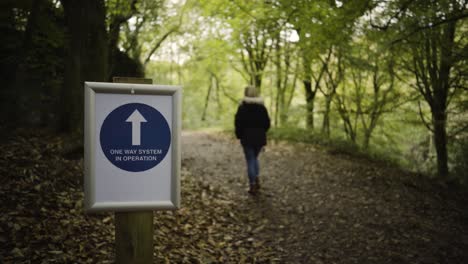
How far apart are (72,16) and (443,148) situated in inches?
398

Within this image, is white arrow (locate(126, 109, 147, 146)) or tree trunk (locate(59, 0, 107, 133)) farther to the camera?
tree trunk (locate(59, 0, 107, 133))

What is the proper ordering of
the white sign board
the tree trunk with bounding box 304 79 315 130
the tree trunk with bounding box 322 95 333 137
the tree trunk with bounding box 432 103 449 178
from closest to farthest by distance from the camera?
the white sign board → the tree trunk with bounding box 432 103 449 178 → the tree trunk with bounding box 322 95 333 137 → the tree trunk with bounding box 304 79 315 130

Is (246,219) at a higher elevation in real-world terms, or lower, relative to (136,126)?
lower

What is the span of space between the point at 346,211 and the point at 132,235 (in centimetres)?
468

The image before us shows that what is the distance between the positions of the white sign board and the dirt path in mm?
2765

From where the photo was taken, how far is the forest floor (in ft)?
12.1

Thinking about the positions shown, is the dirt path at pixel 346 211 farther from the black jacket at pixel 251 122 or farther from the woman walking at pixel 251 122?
the black jacket at pixel 251 122

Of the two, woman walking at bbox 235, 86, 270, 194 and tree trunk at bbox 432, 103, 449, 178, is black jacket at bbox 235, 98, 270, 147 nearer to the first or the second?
woman walking at bbox 235, 86, 270, 194

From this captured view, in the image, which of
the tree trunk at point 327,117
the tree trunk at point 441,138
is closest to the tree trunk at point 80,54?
the tree trunk at point 327,117

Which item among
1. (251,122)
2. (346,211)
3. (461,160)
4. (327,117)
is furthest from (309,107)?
(346,211)

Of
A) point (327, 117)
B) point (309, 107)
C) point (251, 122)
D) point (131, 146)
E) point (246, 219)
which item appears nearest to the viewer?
point (131, 146)

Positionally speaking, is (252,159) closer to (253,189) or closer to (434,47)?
(253,189)

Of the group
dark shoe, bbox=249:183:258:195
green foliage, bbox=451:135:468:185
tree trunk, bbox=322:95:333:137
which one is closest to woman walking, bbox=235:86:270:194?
dark shoe, bbox=249:183:258:195

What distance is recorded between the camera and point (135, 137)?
1.99 metres
